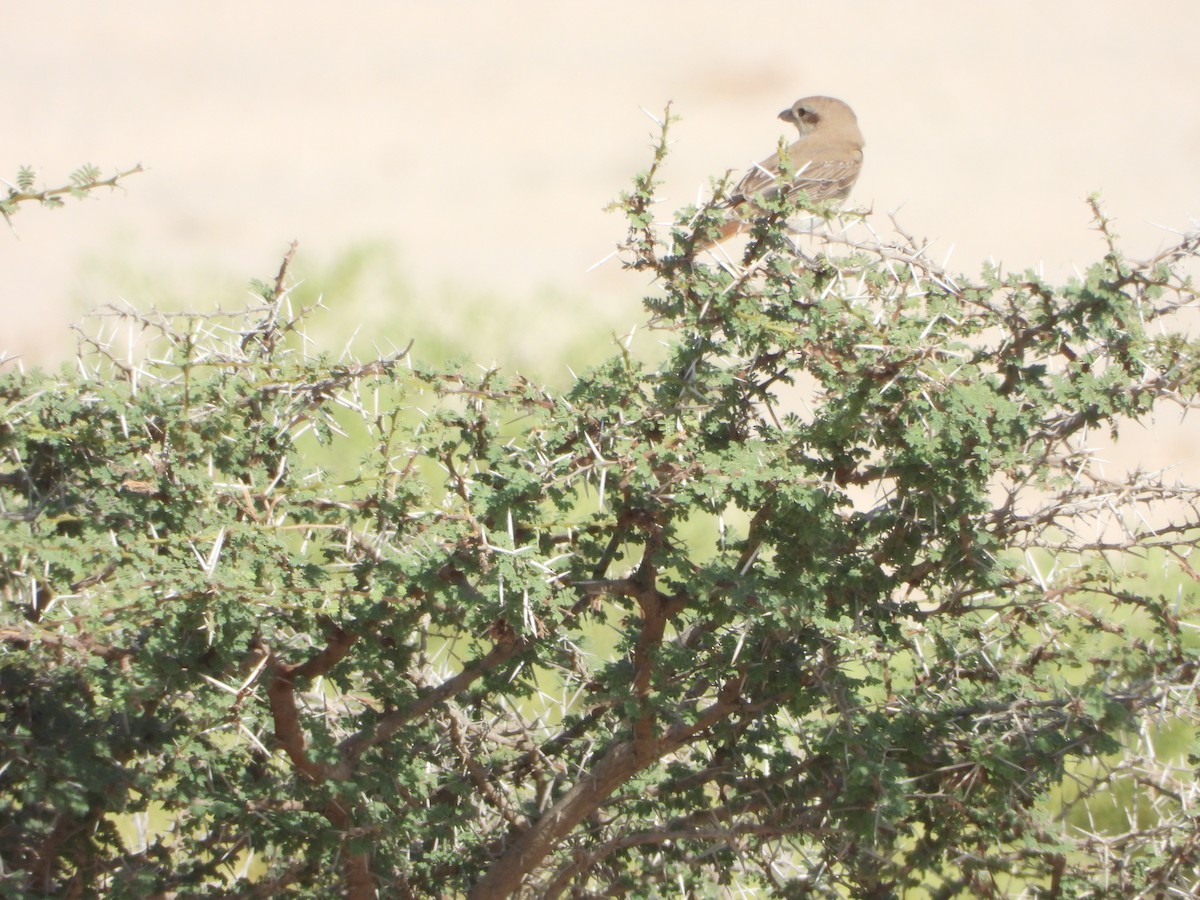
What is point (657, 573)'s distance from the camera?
8.32 ft

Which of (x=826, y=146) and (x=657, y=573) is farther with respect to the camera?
(x=826, y=146)

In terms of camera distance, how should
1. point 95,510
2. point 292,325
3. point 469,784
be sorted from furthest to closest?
point 469,784 → point 292,325 → point 95,510

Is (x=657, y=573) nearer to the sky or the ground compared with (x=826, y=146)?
nearer to the ground

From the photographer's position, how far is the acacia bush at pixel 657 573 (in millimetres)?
2258

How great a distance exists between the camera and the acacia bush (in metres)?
2.26

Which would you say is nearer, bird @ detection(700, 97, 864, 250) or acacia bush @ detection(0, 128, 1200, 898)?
acacia bush @ detection(0, 128, 1200, 898)

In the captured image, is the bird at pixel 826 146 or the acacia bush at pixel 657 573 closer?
the acacia bush at pixel 657 573

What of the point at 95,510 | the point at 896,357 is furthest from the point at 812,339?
the point at 95,510

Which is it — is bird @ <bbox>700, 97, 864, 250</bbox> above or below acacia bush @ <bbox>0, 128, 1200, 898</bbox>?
above

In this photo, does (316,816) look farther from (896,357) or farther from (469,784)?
(896,357)

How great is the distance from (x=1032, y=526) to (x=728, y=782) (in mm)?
790

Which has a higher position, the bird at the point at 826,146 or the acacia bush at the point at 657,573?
the bird at the point at 826,146

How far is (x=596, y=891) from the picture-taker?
9.84 feet

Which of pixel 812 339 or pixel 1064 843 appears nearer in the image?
pixel 812 339
